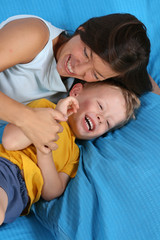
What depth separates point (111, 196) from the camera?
1.04 meters

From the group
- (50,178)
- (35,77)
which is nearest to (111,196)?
(50,178)

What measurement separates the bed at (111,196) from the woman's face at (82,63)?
0.29 m

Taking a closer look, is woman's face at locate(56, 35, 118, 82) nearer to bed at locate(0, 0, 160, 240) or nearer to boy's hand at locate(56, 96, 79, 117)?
boy's hand at locate(56, 96, 79, 117)

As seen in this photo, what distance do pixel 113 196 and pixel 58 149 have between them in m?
0.28

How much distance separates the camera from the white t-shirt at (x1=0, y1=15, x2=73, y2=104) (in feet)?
3.92

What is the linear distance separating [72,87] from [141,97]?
0.35 metres

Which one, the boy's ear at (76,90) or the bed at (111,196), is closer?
the bed at (111,196)

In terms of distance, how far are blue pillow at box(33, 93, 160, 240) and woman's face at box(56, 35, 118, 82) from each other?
1.01 feet

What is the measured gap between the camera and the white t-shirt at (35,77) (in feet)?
3.92

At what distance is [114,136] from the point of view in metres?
1.27

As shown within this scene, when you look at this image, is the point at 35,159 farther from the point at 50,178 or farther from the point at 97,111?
the point at 97,111

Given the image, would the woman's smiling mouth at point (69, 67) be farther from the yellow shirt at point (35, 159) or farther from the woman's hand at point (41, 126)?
the woman's hand at point (41, 126)

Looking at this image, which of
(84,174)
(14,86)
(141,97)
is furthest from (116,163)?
(14,86)

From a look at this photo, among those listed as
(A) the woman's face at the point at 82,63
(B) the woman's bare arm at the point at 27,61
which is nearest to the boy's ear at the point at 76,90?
(A) the woman's face at the point at 82,63
